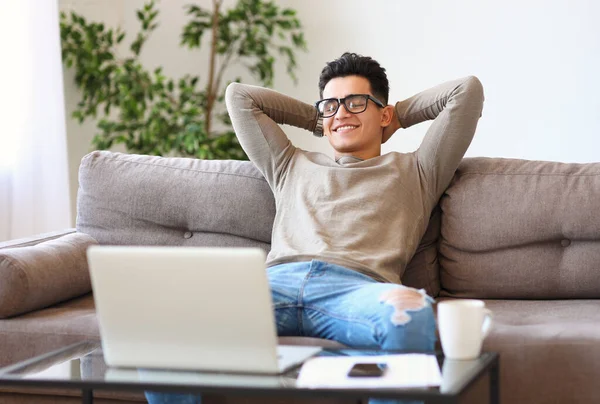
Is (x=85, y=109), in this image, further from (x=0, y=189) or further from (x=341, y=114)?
(x=341, y=114)

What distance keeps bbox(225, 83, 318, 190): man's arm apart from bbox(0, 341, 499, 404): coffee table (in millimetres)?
884

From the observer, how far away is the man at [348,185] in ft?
6.57

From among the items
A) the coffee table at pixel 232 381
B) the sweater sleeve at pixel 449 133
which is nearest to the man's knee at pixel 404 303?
the coffee table at pixel 232 381

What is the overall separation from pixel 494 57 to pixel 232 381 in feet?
8.92

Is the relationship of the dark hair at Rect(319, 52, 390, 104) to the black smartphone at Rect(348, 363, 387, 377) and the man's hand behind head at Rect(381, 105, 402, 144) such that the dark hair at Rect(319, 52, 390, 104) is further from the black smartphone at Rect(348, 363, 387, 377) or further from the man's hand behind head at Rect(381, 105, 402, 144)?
the black smartphone at Rect(348, 363, 387, 377)

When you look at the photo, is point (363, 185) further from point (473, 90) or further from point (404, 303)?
point (404, 303)

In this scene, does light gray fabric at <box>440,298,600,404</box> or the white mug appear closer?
the white mug

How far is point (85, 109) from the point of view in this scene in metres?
4.31

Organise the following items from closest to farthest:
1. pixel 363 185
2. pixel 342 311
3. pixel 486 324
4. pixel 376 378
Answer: pixel 376 378 < pixel 486 324 < pixel 342 311 < pixel 363 185

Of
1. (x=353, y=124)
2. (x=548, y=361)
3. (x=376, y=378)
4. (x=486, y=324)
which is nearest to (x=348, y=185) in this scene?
(x=353, y=124)

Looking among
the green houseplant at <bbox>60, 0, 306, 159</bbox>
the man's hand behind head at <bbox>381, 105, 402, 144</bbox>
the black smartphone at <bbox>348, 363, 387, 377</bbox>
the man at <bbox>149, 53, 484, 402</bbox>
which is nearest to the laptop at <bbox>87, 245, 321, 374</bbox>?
the black smartphone at <bbox>348, 363, 387, 377</bbox>

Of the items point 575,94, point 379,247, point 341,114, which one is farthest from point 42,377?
point 575,94

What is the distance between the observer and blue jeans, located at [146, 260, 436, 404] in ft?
5.53

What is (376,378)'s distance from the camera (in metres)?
1.41
